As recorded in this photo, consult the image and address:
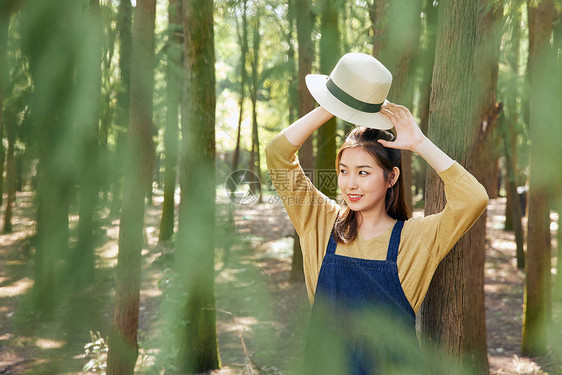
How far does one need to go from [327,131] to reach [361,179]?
21.4 feet

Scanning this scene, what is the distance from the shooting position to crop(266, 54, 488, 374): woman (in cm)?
201

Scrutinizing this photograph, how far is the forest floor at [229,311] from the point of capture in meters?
1.30

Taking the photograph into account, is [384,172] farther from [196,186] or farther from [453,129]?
[196,186]

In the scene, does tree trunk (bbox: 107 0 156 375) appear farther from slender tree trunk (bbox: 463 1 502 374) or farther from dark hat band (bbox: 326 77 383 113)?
slender tree trunk (bbox: 463 1 502 374)

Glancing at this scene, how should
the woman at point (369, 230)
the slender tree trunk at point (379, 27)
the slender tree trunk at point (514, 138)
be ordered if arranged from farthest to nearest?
the slender tree trunk at point (514, 138), the slender tree trunk at point (379, 27), the woman at point (369, 230)

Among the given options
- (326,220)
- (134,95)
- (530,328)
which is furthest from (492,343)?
(134,95)

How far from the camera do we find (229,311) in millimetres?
8125

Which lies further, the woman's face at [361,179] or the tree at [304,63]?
the tree at [304,63]

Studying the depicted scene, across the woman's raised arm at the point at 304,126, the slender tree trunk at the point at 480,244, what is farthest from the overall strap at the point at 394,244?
the slender tree trunk at the point at 480,244

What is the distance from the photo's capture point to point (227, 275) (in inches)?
410

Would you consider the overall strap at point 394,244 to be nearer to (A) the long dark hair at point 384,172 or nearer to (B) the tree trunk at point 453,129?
(A) the long dark hair at point 384,172

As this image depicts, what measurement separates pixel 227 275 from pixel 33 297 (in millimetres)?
9249

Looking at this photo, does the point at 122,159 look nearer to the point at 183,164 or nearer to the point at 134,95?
the point at 134,95

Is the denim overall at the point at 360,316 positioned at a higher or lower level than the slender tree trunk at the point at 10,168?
lower
